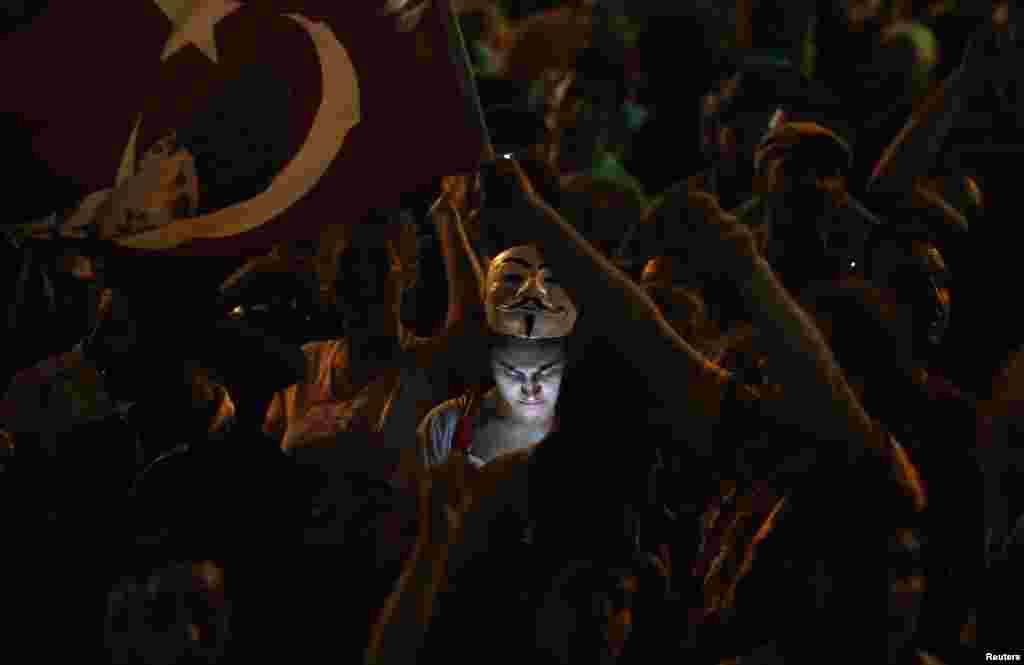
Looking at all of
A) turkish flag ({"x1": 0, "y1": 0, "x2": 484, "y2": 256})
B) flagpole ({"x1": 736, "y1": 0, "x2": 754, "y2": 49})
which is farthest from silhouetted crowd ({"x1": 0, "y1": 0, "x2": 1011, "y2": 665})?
flagpole ({"x1": 736, "y1": 0, "x2": 754, "y2": 49})

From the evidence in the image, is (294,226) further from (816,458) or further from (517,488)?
(816,458)

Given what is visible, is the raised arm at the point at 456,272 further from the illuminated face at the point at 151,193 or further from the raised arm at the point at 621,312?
the illuminated face at the point at 151,193

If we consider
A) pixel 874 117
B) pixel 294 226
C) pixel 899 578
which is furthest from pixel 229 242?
pixel 874 117

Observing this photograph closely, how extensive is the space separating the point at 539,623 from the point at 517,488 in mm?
329

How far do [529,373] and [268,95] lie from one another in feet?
3.54

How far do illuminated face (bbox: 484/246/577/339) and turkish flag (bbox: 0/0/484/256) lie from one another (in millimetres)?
348

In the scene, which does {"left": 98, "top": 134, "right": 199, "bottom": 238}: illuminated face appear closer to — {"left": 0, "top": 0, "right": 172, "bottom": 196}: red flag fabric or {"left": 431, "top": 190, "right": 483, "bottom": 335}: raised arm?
{"left": 0, "top": 0, "right": 172, "bottom": 196}: red flag fabric

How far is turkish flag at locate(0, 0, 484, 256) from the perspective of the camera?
327 centimetres

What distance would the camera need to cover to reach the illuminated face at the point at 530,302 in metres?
3.19

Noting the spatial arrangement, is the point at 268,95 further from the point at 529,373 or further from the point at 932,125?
the point at 932,125

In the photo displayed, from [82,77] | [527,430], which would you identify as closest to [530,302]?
[527,430]

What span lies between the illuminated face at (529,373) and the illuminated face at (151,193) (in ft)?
3.27

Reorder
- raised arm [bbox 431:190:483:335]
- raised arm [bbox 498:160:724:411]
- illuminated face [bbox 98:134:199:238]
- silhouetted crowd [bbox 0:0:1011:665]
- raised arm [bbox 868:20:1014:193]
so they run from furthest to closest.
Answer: raised arm [bbox 868:20:1014:193] < raised arm [bbox 431:190:483:335] < illuminated face [bbox 98:134:199:238] < raised arm [bbox 498:160:724:411] < silhouetted crowd [bbox 0:0:1011:665]

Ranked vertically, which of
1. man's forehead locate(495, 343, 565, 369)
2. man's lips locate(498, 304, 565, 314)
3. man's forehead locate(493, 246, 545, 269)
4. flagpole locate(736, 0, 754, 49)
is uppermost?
man's forehead locate(493, 246, 545, 269)
